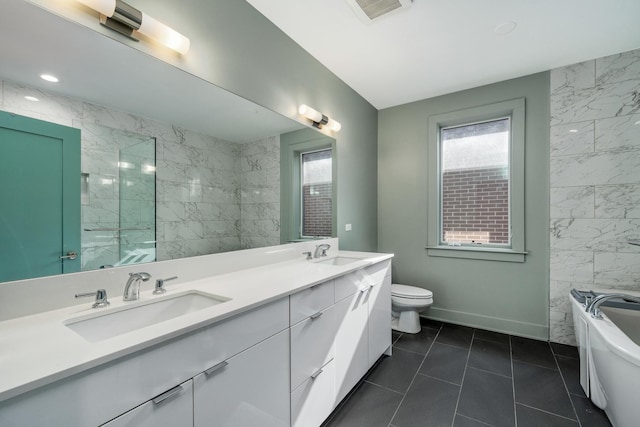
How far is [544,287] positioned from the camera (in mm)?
2668

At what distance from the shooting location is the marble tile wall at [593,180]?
2.33 metres

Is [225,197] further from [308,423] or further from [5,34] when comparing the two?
[308,423]

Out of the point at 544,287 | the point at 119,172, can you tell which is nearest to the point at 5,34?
the point at 119,172

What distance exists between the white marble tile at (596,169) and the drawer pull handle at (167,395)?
3250mm

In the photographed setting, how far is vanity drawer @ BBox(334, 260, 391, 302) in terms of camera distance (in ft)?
5.63

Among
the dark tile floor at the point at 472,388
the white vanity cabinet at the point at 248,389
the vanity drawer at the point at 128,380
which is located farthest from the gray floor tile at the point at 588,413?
the vanity drawer at the point at 128,380

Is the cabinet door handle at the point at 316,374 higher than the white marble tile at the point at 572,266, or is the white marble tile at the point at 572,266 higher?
the white marble tile at the point at 572,266

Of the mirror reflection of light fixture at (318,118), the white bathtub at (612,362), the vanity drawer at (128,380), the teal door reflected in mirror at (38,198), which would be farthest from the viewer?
the mirror reflection of light fixture at (318,118)

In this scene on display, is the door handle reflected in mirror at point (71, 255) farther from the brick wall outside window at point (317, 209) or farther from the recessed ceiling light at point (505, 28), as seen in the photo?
the recessed ceiling light at point (505, 28)

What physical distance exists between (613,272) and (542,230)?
23.1 inches

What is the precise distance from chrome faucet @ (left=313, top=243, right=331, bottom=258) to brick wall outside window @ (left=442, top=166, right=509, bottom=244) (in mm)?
1583

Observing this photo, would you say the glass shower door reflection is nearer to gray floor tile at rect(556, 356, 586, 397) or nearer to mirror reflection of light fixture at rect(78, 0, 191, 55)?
mirror reflection of light fixture at rect(78, 0, 191, 55)

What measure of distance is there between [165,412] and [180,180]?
1.00 m

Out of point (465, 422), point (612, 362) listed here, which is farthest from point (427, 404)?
point (612, 362)
